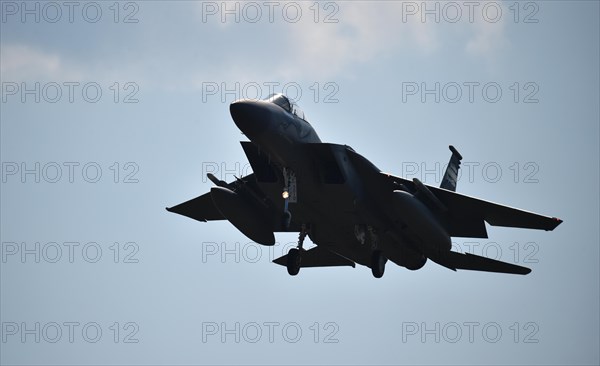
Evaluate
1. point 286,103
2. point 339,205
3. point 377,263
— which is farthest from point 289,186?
point 377,263

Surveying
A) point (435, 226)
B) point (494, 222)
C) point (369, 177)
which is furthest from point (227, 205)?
point (494, 222)

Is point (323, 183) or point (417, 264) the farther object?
point (417, 264)

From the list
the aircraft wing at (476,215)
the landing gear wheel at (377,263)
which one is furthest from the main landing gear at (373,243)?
the aircraft wing at (476,215)

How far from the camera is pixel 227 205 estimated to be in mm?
21297

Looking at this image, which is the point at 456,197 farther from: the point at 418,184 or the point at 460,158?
the point at 460,158

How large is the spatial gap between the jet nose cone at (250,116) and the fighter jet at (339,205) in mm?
21

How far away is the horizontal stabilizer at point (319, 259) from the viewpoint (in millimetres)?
24688

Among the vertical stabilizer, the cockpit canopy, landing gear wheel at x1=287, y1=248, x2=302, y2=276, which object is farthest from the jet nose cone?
the vertical stabilizer

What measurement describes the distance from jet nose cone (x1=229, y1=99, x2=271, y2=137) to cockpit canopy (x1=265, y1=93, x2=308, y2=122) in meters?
0.97

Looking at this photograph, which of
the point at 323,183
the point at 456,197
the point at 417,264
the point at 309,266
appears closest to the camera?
the point at 323,183

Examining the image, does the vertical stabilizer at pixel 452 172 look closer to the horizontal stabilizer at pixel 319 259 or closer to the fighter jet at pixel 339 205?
the fighter jet at pixel 339 205

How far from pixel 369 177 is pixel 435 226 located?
75.1 inches

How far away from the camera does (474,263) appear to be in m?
23.3

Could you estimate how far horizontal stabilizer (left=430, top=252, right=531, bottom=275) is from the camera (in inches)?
907
